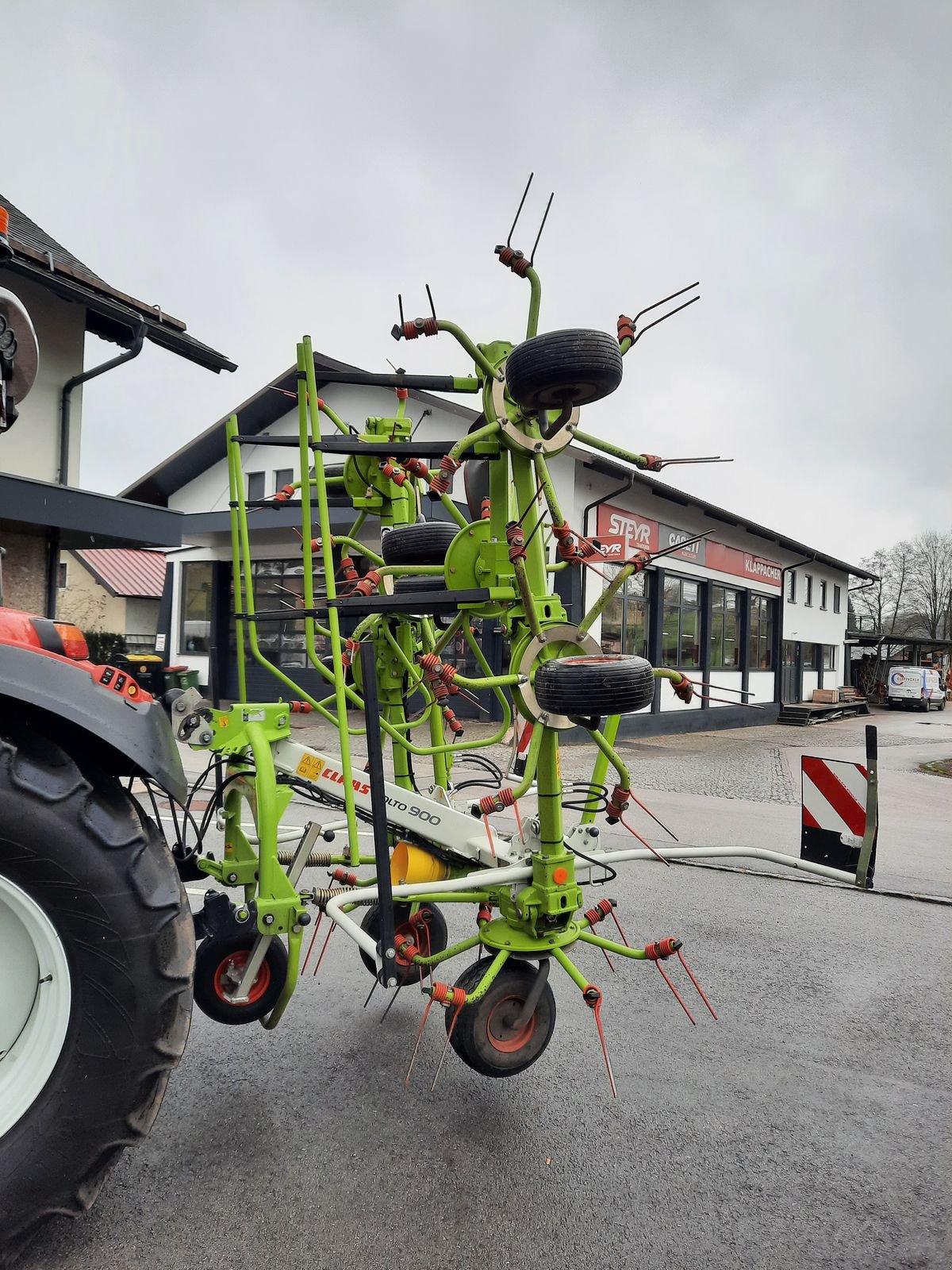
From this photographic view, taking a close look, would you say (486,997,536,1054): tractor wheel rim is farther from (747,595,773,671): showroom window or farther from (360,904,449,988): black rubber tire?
(747,595,773,671): showroom window

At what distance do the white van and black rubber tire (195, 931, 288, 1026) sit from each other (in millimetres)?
33071

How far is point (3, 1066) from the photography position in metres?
1.72

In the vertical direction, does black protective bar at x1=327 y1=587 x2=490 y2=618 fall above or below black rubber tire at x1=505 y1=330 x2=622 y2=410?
below

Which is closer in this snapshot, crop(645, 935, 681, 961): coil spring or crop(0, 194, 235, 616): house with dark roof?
crop(645, 935, 681, 961): coil spring

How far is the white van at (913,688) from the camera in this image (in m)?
30.7

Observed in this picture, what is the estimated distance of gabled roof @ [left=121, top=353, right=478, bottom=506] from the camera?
1420cm

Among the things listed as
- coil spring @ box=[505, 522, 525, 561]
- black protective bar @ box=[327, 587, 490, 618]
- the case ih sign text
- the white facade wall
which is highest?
the white facade wall

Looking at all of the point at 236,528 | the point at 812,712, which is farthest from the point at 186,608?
the point at 236,528

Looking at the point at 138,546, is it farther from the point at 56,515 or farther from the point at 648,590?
→ the point at 648,590

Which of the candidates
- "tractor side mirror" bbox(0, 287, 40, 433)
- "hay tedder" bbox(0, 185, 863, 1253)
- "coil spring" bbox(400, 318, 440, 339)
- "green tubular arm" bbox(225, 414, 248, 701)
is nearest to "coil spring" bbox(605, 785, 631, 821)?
"hay tedder" bbox(0, 185, 863, 1253)

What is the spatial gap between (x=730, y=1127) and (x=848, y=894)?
2.99 metres

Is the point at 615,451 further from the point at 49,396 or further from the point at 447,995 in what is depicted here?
the point at 49,396

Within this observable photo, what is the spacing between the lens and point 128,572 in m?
27.4

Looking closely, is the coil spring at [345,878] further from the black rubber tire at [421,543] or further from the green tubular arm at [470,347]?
the green tubular arm at [470,347]
